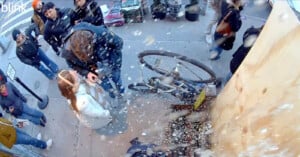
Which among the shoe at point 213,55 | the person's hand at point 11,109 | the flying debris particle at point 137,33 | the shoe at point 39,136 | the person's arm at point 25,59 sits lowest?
the shoe at point 39,136

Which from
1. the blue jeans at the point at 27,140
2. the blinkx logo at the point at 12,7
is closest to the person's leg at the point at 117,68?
the blue jeans at the point at 27,140

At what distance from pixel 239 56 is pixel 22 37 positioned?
2.84m

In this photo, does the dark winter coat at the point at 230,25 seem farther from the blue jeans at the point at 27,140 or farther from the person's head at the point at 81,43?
the blue jeans at the point at 27,140

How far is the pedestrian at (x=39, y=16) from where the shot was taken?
17.0ft

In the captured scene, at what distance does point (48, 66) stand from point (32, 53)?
56 cm

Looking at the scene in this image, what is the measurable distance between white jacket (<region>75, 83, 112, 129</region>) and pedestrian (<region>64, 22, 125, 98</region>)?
0.53 metres

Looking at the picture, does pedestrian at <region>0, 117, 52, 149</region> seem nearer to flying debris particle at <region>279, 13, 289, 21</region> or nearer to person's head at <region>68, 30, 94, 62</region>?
person's head at <region>68, 30, 94, 62</region>

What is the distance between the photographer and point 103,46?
4430mm

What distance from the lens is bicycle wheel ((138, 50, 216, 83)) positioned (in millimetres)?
4297

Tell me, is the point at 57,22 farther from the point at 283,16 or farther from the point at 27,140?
the point at 283,16

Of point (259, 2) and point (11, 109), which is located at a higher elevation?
point (259, 2)

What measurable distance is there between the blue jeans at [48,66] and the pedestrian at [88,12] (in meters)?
0.80

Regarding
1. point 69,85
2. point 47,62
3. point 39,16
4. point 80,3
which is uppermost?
point 80,3

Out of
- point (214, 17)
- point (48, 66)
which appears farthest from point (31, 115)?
point (214, 17)
